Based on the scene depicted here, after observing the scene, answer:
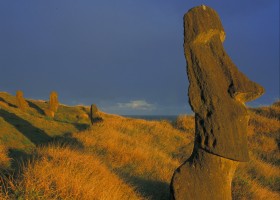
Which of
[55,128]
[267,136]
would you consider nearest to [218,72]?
[267,136]

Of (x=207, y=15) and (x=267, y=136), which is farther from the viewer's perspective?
(x=267, y=136)

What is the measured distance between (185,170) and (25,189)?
12.3 ft

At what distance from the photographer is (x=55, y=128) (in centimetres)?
3047

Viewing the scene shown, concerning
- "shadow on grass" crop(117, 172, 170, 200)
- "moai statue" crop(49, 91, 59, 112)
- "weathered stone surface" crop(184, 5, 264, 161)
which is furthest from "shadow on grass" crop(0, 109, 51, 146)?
"weathered stone surface" crop(184, 5, 264, 161)

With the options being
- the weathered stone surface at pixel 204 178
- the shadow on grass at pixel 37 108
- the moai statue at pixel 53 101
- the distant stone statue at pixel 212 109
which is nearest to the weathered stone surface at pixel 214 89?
the distant stone statue at pixel 212 109

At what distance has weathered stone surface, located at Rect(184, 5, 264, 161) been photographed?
330 inches

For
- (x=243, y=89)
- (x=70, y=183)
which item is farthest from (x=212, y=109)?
(x=70, y=183)

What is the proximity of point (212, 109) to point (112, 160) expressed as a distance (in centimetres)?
550

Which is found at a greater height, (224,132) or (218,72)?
(218,72)

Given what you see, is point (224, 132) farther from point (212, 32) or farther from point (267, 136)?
point (267, 136)

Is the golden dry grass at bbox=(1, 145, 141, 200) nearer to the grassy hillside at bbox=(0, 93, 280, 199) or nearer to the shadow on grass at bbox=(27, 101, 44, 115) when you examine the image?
the grassy hillside at bbox=(0, 93, 280, 199)

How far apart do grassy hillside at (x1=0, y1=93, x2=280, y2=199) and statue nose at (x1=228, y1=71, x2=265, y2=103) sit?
133 inches

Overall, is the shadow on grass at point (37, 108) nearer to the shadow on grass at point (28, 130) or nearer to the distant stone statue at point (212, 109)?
the shadow on grass at point (28, 130)

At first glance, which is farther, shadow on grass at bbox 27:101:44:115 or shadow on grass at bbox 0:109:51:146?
shadow on grass at bbox 27:101:44:115
